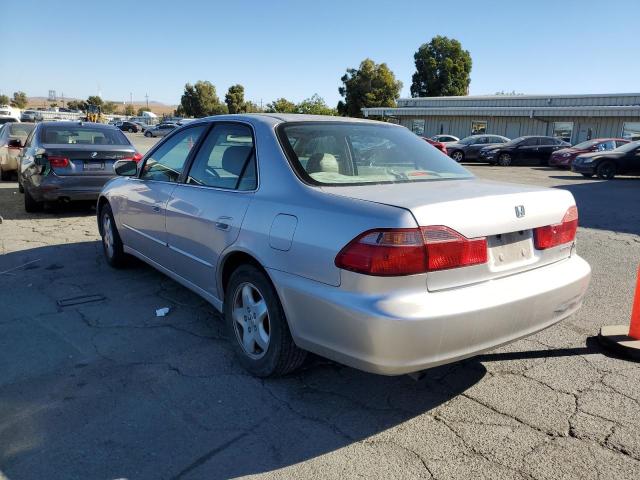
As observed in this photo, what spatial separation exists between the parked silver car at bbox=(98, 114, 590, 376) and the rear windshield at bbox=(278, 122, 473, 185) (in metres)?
0.01

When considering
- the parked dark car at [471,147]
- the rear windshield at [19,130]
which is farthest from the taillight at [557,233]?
the parked dark car at [471,147]

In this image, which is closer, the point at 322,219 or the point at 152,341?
the point at 322,219

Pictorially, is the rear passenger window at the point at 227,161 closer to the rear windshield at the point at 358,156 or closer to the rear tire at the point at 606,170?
the rear windshield at the point at 358,156

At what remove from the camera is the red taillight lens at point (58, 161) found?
8.19 meters

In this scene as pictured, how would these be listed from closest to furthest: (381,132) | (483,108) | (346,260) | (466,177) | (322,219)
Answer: (346,260) < (322,219) < (466,177) < (381,132) < (483,108)

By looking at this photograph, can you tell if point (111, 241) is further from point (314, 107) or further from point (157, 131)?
point (157, 131)

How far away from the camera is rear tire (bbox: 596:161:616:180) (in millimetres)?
18359

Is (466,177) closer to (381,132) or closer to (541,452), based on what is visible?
(381,132)

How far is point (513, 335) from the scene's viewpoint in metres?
2.83

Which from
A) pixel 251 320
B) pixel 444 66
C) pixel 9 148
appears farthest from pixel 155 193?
pixel 444 66

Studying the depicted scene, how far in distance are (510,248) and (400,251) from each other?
2.44 feet

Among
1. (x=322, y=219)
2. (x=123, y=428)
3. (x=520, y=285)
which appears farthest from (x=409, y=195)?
(x=123, y=428)

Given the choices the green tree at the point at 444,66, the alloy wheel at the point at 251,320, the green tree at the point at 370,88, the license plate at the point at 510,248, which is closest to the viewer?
the license plate at the point at 510,248

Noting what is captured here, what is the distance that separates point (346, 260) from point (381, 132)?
5.52 ft
